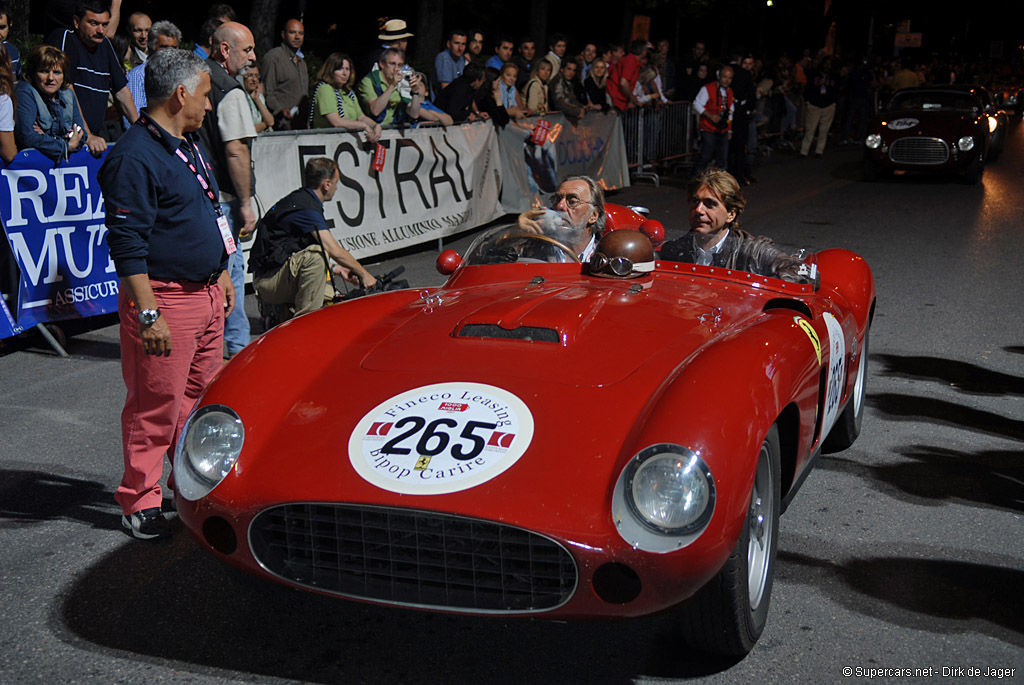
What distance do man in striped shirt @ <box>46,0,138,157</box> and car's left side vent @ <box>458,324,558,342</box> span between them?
17.1 feet

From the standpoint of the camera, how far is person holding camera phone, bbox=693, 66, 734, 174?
1427 cm

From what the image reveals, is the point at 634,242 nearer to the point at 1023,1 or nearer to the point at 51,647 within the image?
the point at 51,647

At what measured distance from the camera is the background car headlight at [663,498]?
8.66ft

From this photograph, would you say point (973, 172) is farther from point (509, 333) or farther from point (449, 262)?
point (509, 333)

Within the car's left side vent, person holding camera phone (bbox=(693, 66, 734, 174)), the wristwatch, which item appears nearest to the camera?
the car's left side vent

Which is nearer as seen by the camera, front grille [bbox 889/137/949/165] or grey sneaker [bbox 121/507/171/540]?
grey sneaker [bbox 121/507/171/540]

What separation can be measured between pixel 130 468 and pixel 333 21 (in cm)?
2450

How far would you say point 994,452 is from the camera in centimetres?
493

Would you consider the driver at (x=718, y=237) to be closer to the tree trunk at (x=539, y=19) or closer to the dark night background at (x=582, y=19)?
the dark night background at (x=582, y=19)

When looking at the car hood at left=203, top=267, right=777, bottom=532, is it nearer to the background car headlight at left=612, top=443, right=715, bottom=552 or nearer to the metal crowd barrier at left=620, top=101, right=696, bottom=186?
the background car headlight at left=612, top=443, right=715, bottom=552

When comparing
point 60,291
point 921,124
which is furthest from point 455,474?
point 921,124

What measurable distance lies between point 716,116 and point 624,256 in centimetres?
1087

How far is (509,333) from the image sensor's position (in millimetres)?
3426

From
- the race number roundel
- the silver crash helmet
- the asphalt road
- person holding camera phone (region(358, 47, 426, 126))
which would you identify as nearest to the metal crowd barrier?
person holding camera phone (region(358, 47, 426, 126))
